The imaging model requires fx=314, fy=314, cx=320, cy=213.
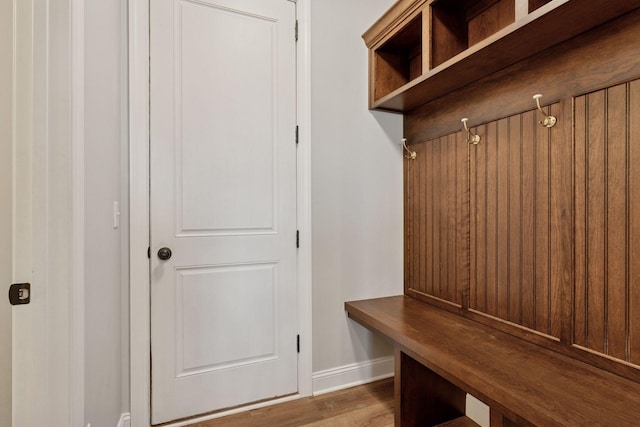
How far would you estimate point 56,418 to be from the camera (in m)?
0.92

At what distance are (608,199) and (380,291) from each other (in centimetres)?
132

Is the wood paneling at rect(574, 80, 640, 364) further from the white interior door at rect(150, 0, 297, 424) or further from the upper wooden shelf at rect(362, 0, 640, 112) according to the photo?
the white interior door at rect(150, 0, 297, 424)

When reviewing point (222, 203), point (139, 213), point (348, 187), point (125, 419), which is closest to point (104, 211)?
point (139, 213)

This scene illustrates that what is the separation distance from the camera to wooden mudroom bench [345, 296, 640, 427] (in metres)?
0.94

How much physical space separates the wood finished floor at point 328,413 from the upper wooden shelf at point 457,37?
71.6 inches

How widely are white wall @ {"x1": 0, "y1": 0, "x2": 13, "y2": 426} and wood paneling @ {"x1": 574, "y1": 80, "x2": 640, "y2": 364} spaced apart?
196cm

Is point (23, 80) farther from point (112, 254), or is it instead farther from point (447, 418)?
point (447, 418)

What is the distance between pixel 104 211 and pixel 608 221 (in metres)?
1.93

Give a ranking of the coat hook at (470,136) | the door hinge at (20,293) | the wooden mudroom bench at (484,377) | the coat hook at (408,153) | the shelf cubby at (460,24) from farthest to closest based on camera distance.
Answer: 1. the coat hook at (408,153)
2. the coat hook at (470,136)
3. the shelf cubby at (460,24)
4. the wooden mudroom bench at (484,377)
5. the door hinge at (20,293)

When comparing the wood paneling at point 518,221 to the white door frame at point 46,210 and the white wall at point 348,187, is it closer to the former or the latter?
the white wall at point 348,187

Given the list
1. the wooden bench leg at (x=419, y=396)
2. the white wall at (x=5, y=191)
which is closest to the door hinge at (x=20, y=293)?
the white wall at (x=5, y=191)

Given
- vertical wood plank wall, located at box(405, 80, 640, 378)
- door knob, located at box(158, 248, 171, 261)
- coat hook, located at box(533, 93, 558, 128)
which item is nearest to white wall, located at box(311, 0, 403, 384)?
vertical wood plank wall, located at box(405, 80, 640, 378)

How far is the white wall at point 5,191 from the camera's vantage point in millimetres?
959

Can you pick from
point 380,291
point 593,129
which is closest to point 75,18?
point 593,129
